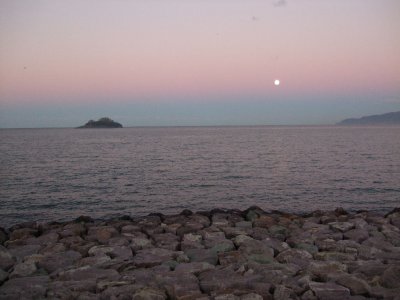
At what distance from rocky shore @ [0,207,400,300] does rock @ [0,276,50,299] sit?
2cm

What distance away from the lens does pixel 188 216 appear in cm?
1050

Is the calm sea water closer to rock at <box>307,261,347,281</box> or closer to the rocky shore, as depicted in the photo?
the rocky shore

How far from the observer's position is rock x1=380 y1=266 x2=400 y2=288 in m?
5.62

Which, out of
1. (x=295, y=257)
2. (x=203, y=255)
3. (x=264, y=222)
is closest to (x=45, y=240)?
(x=203, y=255)

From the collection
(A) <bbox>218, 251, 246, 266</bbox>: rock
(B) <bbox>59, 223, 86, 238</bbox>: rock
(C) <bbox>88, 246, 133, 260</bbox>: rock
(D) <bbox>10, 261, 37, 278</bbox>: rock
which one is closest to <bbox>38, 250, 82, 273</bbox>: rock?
(D) <bbox>10, 261, 37, 278</bbox>: rock

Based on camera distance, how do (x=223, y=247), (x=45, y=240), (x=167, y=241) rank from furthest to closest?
(x=45, y=240)
(x=167, y=241)
(x=223, y=247)

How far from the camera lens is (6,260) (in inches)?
273

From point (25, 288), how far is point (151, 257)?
2.06 metres

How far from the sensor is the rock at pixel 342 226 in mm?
8779

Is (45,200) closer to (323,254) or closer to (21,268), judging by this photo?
(21,268)

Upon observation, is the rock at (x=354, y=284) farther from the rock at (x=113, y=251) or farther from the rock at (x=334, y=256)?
the rock at (x=113, y=251)

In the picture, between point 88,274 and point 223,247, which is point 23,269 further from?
point 223,247

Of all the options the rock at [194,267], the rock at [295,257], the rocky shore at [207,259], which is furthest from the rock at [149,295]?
the rock at [295,257]

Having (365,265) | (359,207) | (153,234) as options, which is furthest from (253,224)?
(359,207)
